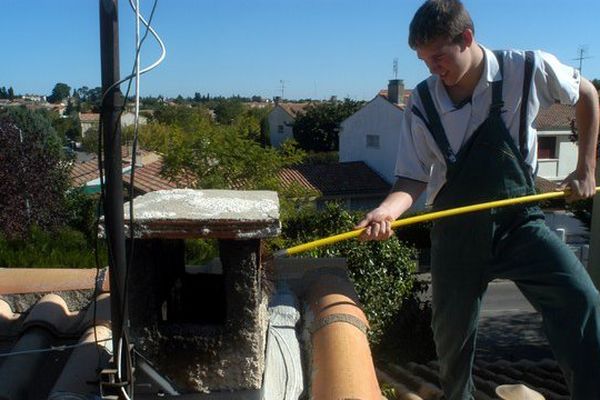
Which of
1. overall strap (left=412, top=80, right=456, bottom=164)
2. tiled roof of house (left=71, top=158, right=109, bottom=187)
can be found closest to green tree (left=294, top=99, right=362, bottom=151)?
tiled roof of house (left=71, top=158, right=109, bottom=187)

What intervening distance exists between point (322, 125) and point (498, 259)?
142 feet

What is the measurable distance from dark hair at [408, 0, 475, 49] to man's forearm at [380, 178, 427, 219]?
0.61 m

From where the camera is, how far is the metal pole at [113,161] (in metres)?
1.97

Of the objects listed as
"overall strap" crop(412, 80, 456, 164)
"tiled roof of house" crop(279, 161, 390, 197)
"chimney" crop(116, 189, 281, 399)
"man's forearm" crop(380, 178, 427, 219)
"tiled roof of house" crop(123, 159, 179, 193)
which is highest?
"overall strap" crop(412, 80, 456, 164)

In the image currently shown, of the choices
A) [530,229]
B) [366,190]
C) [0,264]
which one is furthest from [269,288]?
[366,190]

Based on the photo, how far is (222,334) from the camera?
8.39 feet

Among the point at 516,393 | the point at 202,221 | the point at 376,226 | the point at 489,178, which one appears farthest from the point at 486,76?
the point at 516,393

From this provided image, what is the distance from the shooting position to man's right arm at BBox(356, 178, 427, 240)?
2.62m

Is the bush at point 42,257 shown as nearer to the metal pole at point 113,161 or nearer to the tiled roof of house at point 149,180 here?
the metal pole at point 113,161

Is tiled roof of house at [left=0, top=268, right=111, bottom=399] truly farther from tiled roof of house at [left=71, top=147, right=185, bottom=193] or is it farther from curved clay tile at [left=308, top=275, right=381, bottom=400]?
tiled roof of house at [left=71, top=147, right=185, bottom=193]

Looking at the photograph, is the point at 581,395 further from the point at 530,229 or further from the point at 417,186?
the point at 417,186

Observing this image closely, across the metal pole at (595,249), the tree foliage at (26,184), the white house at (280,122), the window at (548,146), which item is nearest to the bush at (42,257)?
the metal pole at (595,249)

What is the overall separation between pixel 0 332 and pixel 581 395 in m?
2.63

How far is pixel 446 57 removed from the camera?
8.30ft
